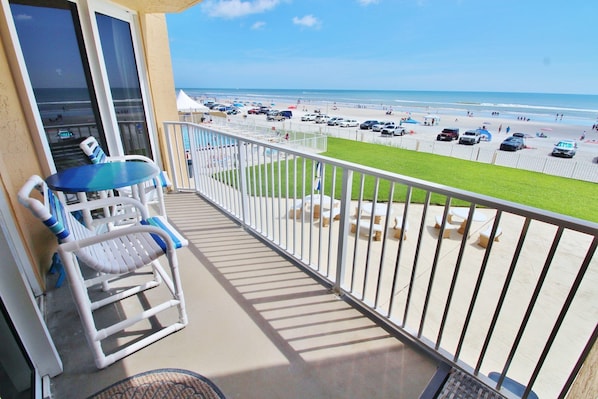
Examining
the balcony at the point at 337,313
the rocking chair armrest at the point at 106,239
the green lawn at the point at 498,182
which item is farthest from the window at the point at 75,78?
the green lawn at the point at 498,182

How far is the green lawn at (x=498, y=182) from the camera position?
8.20m

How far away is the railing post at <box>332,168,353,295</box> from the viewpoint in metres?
1.79

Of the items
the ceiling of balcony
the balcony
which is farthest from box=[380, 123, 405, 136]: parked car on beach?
the ceiling of balcony

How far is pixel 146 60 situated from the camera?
375cm

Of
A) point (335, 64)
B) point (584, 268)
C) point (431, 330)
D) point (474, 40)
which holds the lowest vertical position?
point (431, 330)

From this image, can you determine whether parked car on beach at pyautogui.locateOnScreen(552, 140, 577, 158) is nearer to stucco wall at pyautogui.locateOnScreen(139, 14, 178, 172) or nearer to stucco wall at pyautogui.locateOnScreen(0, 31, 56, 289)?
stucco wall at pyautogui.locateOnScreen(139, 14, 178, 172)

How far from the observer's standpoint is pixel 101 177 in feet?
5.84

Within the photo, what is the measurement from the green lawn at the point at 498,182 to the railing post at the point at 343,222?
5724 millimetres

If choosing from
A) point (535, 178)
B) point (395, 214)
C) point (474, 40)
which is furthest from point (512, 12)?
point (395, 214)

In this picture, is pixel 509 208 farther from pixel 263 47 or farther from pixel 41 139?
pixel 263 47

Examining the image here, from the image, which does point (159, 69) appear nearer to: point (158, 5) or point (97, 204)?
point (158, 5)

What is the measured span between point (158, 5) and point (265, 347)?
3982mm

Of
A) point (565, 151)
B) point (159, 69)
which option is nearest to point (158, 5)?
point (159, 69)

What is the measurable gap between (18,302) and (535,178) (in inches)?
599
